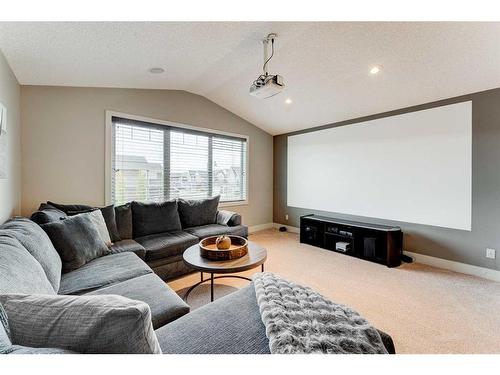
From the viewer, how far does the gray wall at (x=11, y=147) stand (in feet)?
6.67

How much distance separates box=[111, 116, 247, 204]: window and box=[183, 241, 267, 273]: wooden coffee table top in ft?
6.10

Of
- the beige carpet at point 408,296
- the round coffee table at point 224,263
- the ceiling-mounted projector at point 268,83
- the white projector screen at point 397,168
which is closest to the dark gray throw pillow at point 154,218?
the beige carpet at point 408,296

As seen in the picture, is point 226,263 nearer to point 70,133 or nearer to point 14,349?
point 14,349

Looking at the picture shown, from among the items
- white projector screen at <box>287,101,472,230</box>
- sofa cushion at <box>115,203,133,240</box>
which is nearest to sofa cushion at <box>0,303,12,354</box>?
sofa cushion at <box>115,203,133,240</box>

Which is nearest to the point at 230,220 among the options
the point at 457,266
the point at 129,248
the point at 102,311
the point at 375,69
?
the point at 129,248

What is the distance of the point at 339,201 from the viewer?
4.14 m

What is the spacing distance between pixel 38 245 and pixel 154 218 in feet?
4.94

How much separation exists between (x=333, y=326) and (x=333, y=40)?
2.51 metres

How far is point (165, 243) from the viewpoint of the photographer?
2613 millimetres

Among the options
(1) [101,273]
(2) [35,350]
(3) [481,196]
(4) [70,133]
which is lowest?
(1) [101,273]

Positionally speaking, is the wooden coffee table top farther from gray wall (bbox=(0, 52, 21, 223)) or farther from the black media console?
the black media console

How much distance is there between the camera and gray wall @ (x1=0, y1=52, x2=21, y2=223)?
2.03m

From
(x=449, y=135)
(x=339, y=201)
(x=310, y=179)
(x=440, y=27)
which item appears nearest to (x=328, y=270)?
(x=339, y=201)
